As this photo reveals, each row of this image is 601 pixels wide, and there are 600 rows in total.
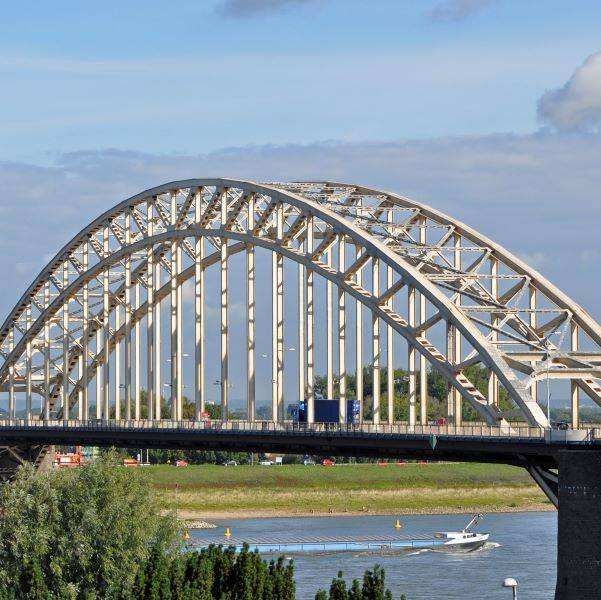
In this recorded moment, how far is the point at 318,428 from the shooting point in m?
76.4

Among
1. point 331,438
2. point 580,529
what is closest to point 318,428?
point 331,438

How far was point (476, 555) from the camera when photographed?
310 ft

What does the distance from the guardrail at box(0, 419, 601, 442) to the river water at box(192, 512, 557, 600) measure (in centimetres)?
701

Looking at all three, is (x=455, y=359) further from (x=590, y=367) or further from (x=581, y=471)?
(x=581, y=471)

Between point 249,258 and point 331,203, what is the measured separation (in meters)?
7.41

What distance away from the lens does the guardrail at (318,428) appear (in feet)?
198

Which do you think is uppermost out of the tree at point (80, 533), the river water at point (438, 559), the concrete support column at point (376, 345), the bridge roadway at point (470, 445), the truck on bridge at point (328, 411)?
the concrete support column at point (376, 345)

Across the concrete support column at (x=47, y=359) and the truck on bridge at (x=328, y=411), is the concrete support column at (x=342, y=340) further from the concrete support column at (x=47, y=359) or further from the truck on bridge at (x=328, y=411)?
the concrete support column at (x=47, y=359)

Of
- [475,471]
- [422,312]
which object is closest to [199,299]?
[422,312]

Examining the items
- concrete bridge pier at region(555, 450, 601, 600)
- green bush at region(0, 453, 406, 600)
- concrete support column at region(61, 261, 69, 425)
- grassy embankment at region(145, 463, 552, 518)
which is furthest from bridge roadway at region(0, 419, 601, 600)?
grassy embankment at region(145, 463, 552, 518)

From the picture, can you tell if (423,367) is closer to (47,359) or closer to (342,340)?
(342,340)

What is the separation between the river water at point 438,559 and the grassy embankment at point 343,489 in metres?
4.22

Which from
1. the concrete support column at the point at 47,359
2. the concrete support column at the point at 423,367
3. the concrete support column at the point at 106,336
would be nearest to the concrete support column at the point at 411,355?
the concrete support column at the point at 423,367

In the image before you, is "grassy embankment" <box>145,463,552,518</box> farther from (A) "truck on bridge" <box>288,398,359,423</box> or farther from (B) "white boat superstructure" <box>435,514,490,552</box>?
(A) "truck on bridge" <box>288,398,359,423</box>
